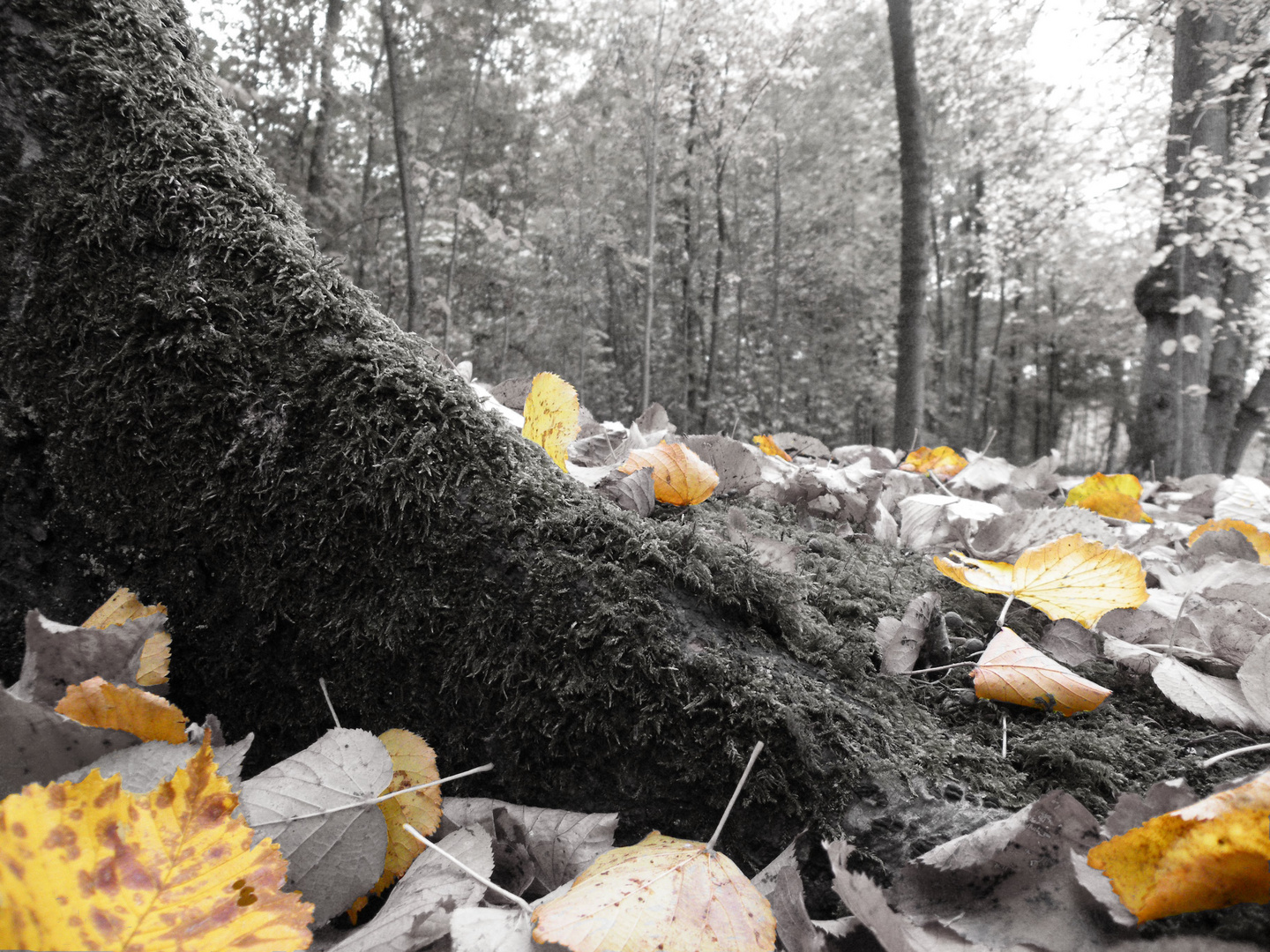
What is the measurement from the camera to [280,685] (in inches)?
35.3

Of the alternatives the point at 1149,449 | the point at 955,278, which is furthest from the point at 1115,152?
the point at 955,278

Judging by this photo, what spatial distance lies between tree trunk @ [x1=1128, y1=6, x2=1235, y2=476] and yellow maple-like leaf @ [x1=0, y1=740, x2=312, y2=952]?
7020mm

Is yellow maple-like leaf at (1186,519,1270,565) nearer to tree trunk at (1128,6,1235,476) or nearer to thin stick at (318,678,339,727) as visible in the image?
thin stick at (318,678,339,727)

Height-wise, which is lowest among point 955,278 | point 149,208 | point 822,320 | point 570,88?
point 149,208

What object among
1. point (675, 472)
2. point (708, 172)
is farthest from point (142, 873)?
point (708, 172)

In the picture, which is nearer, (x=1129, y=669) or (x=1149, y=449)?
(x=1129, y=669)

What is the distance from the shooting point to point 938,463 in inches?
91.2

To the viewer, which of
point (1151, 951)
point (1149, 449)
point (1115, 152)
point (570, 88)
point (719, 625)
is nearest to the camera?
point (1151, 951)

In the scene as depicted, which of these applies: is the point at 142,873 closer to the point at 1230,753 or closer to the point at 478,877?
the point at 478,877

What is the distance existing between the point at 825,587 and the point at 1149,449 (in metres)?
7.21

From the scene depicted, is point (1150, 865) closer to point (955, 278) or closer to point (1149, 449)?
point (1149, 449)

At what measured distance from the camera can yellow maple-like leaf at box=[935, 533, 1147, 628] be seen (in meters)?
0.95

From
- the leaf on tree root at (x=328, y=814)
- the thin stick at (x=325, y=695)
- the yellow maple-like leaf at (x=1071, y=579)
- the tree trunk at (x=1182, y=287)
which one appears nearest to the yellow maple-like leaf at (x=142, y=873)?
the leaf on tree root at (x=328, y=814)

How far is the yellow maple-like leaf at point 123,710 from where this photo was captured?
710 millimetres
